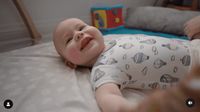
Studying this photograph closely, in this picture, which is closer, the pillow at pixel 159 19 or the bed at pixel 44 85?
the bed at pixel 44 85

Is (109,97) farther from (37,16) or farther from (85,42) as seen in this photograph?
(37,16)

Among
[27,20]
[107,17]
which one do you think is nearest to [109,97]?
[27,20]

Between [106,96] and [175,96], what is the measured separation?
1.20 feet

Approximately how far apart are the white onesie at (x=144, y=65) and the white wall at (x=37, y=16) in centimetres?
92

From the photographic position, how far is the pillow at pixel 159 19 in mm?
1423

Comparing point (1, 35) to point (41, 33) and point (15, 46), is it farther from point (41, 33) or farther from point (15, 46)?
point (41, 33)

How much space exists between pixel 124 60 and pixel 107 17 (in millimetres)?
916

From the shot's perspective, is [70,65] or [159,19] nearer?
[70,65]

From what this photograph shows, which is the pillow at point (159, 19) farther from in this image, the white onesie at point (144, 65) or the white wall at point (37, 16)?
the white onesie at point (144, 65)

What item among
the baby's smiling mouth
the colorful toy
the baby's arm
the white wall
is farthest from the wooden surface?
the baby's arm

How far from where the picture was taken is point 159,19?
1508 mm

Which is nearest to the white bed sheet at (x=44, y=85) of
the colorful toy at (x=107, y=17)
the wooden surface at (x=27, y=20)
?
the wooden surface at (x=27, y=20)

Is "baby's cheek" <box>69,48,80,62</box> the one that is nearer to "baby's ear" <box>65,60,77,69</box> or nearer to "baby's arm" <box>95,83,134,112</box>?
"baby's ear" <box>65,60,77,69</box>

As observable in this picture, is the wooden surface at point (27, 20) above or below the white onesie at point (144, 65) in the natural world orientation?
below
